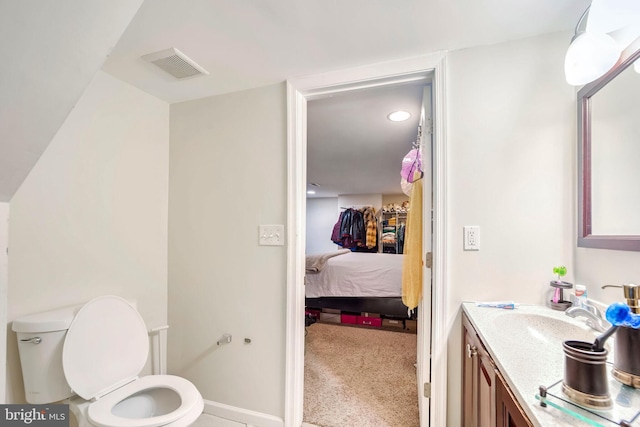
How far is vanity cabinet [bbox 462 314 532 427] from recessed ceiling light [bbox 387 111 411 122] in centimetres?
148

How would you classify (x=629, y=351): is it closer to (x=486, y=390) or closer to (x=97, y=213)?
(x=486, y=390)

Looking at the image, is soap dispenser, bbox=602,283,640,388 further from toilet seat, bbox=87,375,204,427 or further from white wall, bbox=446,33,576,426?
toilet seat, bbox=87,375,204,427

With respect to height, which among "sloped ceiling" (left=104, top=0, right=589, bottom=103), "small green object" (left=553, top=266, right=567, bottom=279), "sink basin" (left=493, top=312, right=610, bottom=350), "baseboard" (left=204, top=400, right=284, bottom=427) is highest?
"sloped ceiling" (left=104, top=0, right=589, bottom=103)

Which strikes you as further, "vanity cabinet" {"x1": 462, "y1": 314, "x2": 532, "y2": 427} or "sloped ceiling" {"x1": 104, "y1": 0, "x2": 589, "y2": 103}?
"sloped ceiling" {"x1": 104, "y1": 0, "x2": 589, "y2": 103}

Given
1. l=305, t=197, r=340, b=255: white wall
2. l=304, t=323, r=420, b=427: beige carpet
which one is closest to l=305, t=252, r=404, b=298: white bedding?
l=304, t=323, r=420, b=427: beige carpet

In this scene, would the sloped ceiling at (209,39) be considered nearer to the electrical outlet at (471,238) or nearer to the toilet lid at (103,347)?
the toilet lid at (103,347)

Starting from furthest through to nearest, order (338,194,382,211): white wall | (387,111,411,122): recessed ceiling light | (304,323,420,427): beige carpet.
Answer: (338,194,382,211): white wall < (387,111,411,122): recessed ceiling light < (304,323,420,427): beige carpet

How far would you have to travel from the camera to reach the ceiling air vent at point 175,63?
4.42 feet

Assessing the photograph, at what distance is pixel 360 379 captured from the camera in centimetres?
211

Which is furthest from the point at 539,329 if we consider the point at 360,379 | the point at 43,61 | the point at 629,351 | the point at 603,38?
the point at 43,61

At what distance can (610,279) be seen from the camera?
38.6 inches

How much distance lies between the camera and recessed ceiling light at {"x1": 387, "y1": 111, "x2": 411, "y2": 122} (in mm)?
2076

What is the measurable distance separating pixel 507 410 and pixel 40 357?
1.75 m

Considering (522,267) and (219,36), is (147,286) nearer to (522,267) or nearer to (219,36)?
(219,36)
